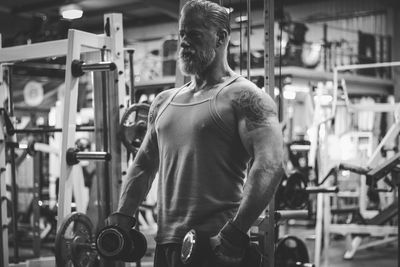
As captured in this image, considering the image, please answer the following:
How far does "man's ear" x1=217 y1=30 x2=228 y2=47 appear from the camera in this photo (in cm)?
219

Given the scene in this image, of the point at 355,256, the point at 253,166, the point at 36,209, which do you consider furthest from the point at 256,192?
the point at 355,256

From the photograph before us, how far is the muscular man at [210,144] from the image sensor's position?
2000 mm

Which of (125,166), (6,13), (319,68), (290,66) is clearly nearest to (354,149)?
(125,166)

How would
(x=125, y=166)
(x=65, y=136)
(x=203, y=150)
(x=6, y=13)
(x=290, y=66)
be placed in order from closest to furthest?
(x=203, y=150)
(x=65, y=136)
(x=125, y=166)
(x=290, y=66)
(x=6, y=13)

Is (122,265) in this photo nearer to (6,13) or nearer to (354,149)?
(354,149)

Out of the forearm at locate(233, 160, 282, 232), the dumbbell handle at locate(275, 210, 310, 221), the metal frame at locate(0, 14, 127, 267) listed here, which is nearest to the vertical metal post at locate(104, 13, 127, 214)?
the metal frame at locate(0, 14, 127, 267)

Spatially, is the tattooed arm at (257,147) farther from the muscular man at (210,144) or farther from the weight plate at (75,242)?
the weight plate at (75,242)

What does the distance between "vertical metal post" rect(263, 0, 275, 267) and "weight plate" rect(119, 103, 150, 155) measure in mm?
883

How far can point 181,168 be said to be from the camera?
2129 millimetres

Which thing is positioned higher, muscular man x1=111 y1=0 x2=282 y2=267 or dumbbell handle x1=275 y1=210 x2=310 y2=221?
muscular man x1=111 y1=0 x2=282 y2=267

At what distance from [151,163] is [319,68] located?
37.0ft

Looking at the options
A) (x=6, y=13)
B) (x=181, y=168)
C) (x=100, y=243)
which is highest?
(x=6, y=13)

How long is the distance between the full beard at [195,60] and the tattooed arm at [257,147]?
0.50 feet

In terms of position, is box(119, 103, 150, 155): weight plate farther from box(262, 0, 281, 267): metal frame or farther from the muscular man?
the muscular man
